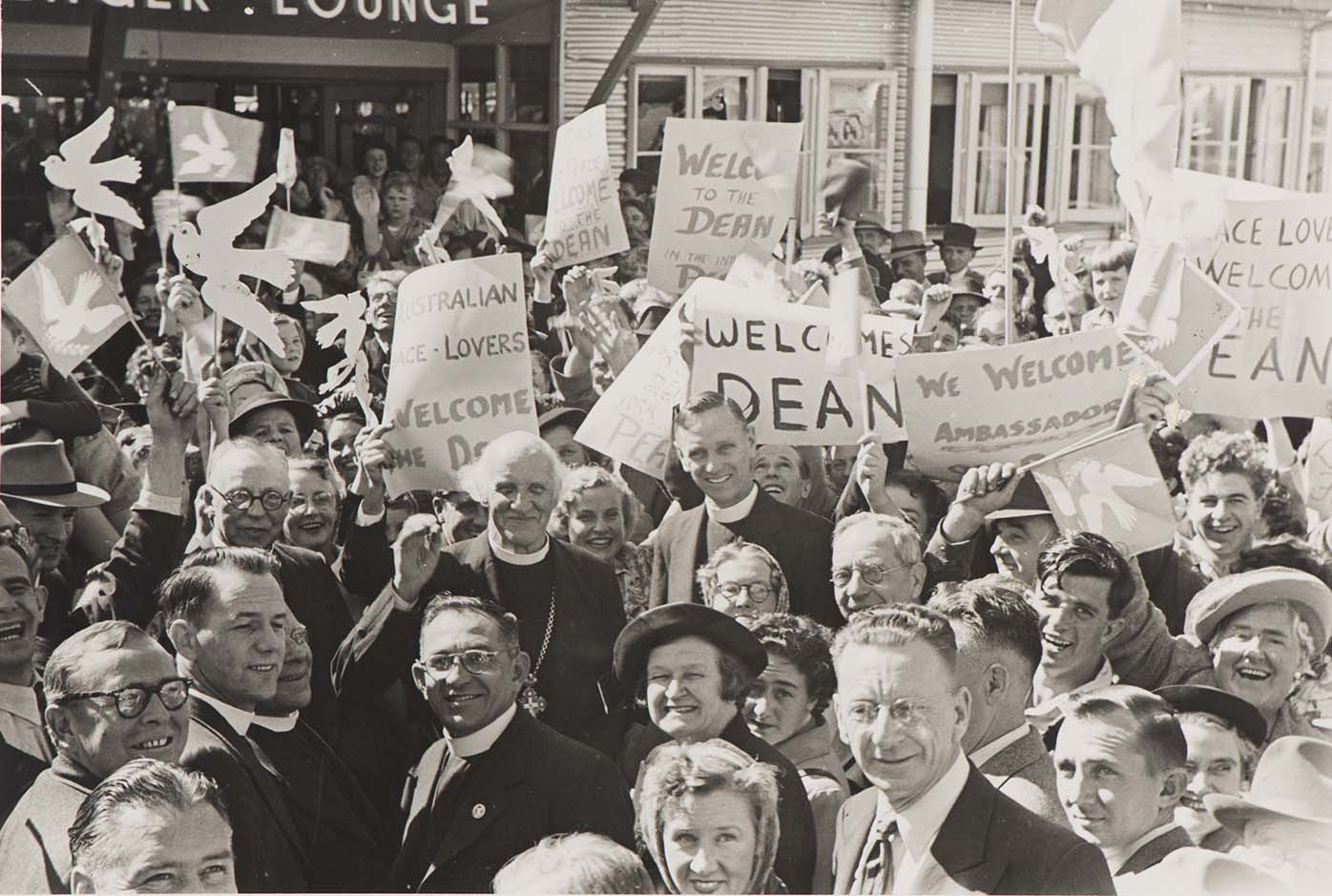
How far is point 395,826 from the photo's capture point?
4113 millimetres

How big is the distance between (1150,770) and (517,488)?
2.03 metres

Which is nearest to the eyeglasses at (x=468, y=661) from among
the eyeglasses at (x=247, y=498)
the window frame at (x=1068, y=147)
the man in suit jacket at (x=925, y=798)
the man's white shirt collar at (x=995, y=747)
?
the man in suit jacket at (x=925, y=798)

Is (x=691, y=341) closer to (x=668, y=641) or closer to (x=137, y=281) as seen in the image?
(x=668, y=641)

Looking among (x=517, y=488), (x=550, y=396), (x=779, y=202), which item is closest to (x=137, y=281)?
(x=550, y=396)

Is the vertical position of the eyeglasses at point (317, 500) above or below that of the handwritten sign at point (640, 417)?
below

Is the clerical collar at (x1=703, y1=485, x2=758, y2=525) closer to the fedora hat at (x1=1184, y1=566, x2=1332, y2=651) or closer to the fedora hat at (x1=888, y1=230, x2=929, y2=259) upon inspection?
the fedora hat at (x1=1184, y1=566, x2=1332, y2=651)

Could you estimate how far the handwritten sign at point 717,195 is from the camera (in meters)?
7.09

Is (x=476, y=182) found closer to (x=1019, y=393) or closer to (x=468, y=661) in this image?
(x=1019, y=393)

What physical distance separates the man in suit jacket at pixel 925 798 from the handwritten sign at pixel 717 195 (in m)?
3.90

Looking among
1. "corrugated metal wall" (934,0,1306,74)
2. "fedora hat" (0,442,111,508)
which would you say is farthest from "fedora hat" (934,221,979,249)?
"fedora hat" (0,442,111,508)

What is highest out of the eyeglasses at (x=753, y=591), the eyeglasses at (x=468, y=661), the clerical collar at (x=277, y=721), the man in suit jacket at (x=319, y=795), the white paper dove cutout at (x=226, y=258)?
the white paper dove cutout at (x=226, y=258)

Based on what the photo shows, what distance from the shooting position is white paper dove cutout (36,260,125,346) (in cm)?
559

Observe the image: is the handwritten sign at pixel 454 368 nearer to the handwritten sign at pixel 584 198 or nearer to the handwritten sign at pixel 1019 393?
the handwritten sign at pixel 1019 393

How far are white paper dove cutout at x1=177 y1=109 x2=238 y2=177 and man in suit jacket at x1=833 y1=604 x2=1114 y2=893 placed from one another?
4429mm
